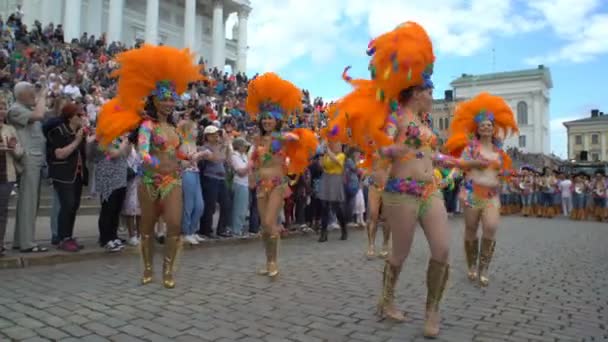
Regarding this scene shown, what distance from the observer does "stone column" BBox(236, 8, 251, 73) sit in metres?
50.1

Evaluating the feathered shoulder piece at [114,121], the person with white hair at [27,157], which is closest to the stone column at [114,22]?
the person with white hair at [27,157]

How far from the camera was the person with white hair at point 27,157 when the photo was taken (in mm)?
6602

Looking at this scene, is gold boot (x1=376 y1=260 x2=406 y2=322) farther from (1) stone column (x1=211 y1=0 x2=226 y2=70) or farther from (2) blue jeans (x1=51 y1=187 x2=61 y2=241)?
(1) stone column (x1=211 y1=0 x2=226 y2=70)

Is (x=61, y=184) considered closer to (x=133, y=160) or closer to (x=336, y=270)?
(x=133, y=160)

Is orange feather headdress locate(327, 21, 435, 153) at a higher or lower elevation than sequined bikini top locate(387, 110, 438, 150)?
higher

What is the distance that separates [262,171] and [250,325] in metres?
2.56

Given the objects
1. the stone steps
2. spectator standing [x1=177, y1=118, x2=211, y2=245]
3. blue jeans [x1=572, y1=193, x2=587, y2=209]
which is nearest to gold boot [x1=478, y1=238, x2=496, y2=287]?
spectator standing [x1=177, y1=118, x2=211, y2=245]

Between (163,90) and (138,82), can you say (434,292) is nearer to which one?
(163,90)

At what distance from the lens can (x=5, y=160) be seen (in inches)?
247

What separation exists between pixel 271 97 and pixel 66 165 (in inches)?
131

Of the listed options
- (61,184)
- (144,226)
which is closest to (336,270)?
(144,226)

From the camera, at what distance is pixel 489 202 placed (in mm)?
6141

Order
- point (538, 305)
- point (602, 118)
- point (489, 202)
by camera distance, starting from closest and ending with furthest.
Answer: point (538, 305) → point (489, 202) → point (602, 118)

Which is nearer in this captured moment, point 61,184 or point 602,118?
point 61,184
